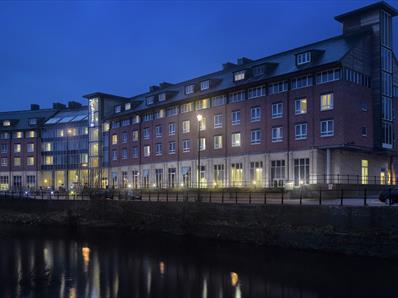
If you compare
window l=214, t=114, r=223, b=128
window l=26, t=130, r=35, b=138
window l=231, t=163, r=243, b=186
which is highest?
window l=26, t=130, r=35, b=138

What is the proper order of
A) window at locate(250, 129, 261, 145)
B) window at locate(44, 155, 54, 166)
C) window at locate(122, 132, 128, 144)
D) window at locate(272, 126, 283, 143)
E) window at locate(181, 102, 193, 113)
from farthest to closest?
1. window at locate(44, 155, 54, 166)
2. window at locate(122, 132, 128, 144)
3. window at locate(181, 102, 193, 113)
4. window at locate(250, 129, 261, 145)
5. window at locate(272, 126, 283, 143)

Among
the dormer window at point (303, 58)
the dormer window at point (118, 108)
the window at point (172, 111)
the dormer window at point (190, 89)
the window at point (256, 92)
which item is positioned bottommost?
the window at point (172, 111)

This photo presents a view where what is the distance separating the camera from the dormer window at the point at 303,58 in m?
49.4

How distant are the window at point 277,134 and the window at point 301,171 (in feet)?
11.4

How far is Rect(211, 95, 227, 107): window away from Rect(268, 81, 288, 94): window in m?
7.48

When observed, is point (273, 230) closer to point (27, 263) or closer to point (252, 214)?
point (252, 214)

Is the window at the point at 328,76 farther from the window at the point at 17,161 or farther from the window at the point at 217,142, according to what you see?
the window at the point at 17,161

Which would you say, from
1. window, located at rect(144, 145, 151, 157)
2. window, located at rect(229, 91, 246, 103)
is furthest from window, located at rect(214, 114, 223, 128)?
window, located at rect(144, 145, 151, 157)

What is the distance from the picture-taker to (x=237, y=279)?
22297 millimetres

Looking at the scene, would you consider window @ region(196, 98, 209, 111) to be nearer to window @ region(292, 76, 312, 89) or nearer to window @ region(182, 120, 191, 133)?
window @ region(182, 120, 191, 133)

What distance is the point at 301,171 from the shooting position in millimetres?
48312

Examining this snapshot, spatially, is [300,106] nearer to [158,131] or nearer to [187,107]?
[187,107]

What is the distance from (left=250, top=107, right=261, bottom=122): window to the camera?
53456mm

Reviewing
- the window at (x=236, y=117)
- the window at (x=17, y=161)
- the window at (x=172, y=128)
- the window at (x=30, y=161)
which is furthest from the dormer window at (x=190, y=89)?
the window at (x=17, y=161)
